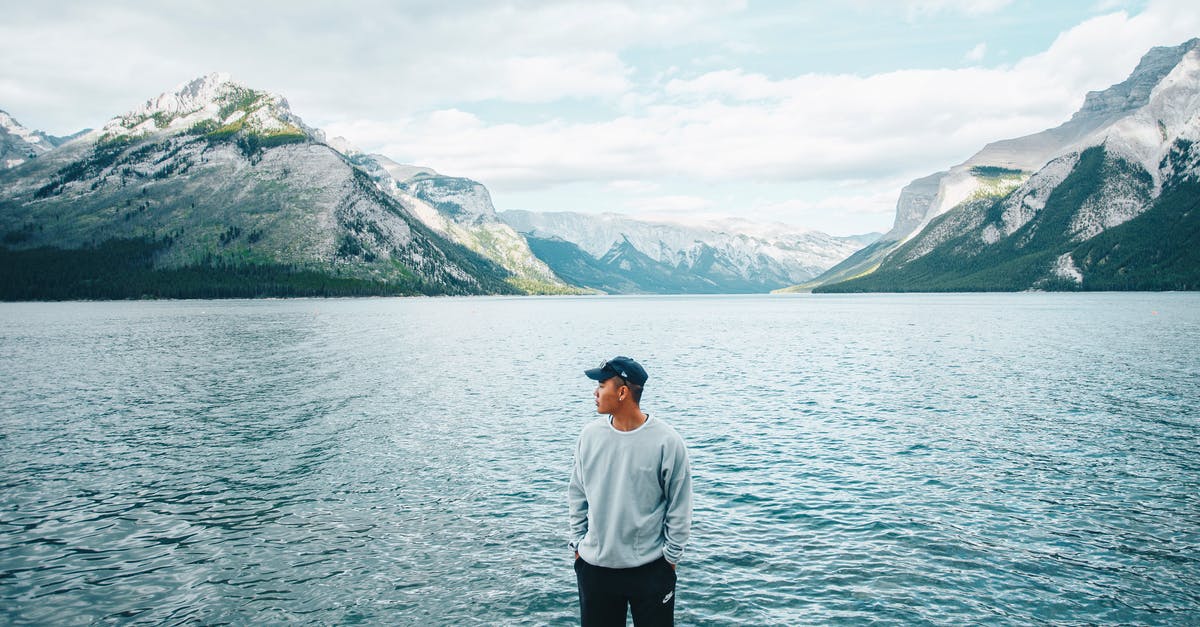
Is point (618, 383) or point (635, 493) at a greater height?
point (618, 383)

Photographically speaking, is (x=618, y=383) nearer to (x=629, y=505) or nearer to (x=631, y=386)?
(x=631, y=386)

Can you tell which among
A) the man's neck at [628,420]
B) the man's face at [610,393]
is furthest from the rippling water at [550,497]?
the man's face at [610,393]

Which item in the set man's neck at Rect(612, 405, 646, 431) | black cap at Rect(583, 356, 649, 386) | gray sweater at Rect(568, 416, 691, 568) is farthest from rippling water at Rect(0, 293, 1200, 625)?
black cap at Rect(583, 356, 649, 386)

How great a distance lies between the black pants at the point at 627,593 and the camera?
27.7 feet

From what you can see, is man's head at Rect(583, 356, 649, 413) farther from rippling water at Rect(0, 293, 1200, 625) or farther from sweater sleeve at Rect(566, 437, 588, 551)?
rippling water at Rect(0, 293, 1200, 625)

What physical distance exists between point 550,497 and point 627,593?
15.4 meters

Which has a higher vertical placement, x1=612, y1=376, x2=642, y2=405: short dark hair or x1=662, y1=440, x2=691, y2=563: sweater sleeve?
x1=612, y1=376, x2=642, y2=405: short dark hair

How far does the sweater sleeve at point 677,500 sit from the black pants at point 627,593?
332 millimetres

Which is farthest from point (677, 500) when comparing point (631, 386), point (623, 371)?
point (623, 371)

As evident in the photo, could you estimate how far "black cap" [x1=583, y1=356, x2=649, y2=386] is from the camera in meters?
8.17

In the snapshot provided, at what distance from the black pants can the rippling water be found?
660 centimetres

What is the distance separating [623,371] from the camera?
327 inches

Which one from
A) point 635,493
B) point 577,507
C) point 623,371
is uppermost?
point 623,371

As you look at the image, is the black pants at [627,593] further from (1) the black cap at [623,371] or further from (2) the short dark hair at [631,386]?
(1) the black cap at [623,371]
